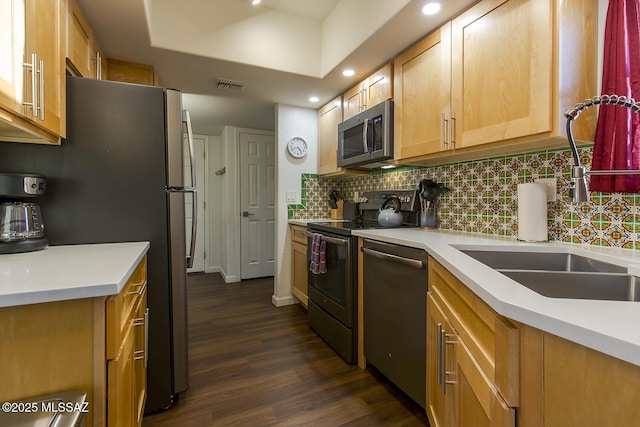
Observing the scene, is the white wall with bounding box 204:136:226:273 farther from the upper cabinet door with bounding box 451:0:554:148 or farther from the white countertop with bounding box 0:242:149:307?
the upper cabinet door with bounding box 451:0:554:148

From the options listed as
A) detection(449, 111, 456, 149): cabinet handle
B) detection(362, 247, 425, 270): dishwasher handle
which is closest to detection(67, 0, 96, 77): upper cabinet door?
detection(362, 247, 425, 270): dishwasher handle

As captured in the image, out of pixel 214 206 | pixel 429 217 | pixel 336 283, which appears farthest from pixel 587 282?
pixel 214 206

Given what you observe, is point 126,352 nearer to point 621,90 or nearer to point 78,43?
point 78,43

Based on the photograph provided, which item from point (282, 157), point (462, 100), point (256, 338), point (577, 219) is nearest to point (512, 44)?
point (462, 100)

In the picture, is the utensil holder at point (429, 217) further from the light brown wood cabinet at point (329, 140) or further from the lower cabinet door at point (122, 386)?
the lower cabinet door at point (122, 386)

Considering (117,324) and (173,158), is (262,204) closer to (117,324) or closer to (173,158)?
(173,158)

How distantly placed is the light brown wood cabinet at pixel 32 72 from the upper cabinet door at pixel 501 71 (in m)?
1.85

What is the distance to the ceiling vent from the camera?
2587 mm

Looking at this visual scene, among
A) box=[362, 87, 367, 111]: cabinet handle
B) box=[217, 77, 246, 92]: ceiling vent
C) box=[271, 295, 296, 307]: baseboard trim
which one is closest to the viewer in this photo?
box=[362, 87, 367, 111]: cabinet handle

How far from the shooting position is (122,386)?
0.99 m

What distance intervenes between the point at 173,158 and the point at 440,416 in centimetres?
173

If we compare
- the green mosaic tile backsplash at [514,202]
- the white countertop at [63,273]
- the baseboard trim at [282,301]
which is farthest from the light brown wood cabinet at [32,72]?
the baseboard trim at [282,301]

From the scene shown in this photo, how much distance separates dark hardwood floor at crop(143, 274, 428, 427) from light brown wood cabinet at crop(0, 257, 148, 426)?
78cm

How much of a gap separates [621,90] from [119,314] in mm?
2009
